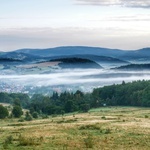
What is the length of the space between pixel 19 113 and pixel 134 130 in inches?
2446

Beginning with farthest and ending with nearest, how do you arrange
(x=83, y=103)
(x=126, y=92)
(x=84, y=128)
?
(x=126, y=92) < (x=83, y=103) < (x=84, y=128)

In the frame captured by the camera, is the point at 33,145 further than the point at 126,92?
No

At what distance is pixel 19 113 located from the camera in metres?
99.9

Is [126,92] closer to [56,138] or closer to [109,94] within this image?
[109,94]

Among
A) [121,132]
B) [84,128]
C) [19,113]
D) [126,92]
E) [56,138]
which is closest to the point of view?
[56,138]

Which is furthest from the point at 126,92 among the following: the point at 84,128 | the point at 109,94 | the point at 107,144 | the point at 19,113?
the point at 107,144

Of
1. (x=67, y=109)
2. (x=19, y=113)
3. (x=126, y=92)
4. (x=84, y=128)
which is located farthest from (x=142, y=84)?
(x=84, y=128)

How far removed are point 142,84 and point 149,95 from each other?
2498 centimetres

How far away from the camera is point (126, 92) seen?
484ft

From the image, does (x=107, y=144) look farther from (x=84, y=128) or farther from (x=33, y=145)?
(x=84, y=128)

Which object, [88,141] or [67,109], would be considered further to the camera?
[67,109]

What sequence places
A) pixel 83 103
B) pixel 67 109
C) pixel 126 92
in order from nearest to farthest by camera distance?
pixel 67 109 → pixel 83 103 → pixel 126 92

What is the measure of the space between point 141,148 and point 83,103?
10354 centimetres

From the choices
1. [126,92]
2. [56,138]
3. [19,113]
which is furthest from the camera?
[126,92]
